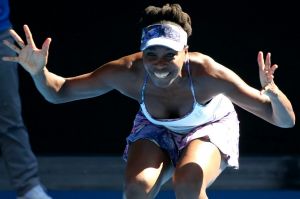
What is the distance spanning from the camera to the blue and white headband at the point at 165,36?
4969mm

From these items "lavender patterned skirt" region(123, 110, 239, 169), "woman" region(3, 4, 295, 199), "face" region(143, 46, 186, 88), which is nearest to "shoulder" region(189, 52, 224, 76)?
"woman" region(3, 4, 295, 199)

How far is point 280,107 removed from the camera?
16.3 ft

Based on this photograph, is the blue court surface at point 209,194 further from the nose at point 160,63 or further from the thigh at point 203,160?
the nose at point 160,63

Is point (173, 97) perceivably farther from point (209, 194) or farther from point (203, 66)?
point (209, 194)

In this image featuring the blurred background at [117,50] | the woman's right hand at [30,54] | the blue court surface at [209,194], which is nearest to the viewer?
the woman's right hand at [30,54]

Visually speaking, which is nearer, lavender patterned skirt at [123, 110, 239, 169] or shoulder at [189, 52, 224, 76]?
shoulder at [189, 52, 224, 76]

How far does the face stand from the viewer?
4977 millimetres

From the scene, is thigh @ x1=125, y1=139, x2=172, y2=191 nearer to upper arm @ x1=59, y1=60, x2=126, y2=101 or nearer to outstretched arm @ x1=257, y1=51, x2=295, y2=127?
upper arm @ x1=59, y1=60, x2=126, y2=101

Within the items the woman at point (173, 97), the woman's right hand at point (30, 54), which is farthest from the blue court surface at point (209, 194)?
the woman's right hand at point (30, 54)

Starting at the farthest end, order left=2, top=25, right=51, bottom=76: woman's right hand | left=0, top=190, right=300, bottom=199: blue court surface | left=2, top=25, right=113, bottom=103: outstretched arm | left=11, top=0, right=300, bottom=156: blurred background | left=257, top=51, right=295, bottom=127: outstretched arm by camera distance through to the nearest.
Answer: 1. left=11, top=0, right=300, bottom=156: blurred background
2. left=0, top=190, right=300, bottom=199: blue court surface
3. left=2, top=25, right=113, bottom=103: outstretched arm
4. left=2, top=25, right=51, bottom=76: woman's right hand
5. left=257, top=51, right=295, bottom=127: outstretched arm

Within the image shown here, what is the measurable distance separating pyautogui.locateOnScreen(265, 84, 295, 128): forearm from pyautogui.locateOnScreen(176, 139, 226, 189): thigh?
1.12 feet

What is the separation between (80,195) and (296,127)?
58.2 inches

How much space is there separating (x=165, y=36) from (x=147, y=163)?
0.60m

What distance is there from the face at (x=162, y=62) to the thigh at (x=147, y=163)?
364 millimetres
